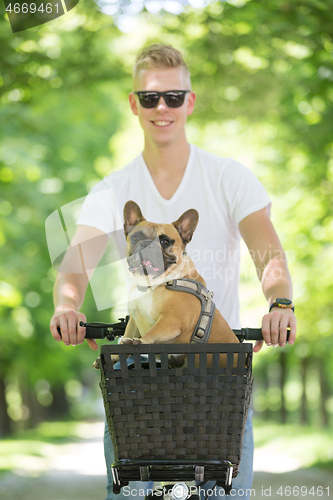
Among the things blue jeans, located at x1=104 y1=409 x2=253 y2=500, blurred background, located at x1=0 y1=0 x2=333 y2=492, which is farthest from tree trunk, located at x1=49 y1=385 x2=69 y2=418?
blue jeans, located at x1=104 y1=409 x2=253 y2=500

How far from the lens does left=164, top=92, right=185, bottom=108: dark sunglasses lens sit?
2734 mm

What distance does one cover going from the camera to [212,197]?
2695 mm

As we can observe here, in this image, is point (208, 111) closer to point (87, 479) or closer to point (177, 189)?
point (87, 479)

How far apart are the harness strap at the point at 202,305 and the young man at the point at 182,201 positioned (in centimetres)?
55

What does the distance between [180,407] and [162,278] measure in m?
0.49

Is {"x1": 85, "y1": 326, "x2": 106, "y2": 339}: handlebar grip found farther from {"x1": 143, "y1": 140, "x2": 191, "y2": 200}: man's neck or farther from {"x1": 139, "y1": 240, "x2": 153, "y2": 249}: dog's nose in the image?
{"x1": 143, "y1": 140, "x2": 191, "y2": 200}: man's neck

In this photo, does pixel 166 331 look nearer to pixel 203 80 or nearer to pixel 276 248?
pixel 276 248

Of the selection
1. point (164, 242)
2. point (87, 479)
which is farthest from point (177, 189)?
point (87, 479)

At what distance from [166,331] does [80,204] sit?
101 centimetres

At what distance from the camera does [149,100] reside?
108 inches

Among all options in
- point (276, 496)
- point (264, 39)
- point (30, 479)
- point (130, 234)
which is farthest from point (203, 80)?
point (130, 234)

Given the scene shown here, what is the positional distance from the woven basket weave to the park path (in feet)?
18.4

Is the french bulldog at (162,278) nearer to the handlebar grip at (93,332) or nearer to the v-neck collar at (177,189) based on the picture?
the handlebar grip at (93,332)

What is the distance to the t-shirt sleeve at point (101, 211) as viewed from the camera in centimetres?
267
